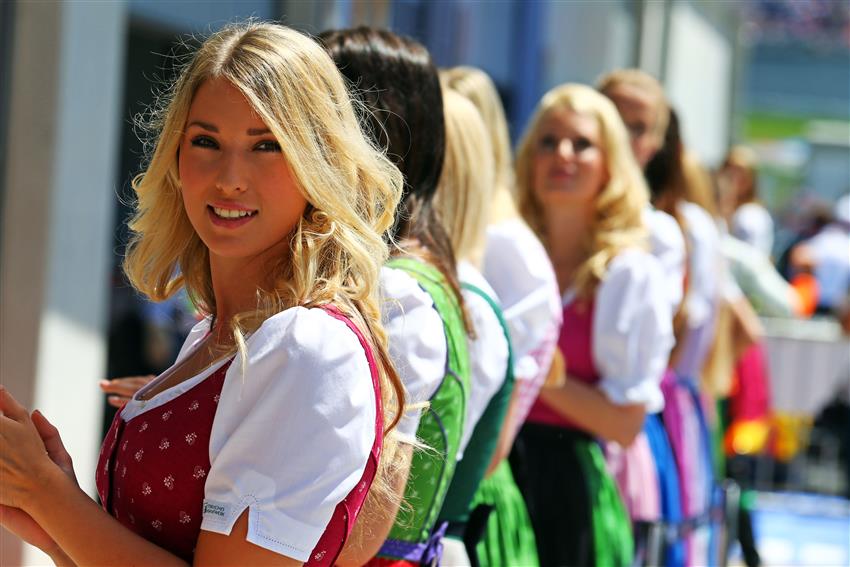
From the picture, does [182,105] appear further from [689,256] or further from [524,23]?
[524,23]

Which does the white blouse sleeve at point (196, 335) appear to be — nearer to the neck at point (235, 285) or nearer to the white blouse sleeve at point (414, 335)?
the neck at point (235, 285)

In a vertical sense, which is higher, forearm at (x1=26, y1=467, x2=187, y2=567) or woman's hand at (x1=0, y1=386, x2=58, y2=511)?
woman's hand at (x1=0, y1=386, x2=58, y2=511)

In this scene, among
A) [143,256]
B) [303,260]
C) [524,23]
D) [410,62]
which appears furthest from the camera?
[524,23]

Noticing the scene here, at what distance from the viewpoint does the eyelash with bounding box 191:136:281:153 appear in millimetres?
1585

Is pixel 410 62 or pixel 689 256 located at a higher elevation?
pixel 410 62

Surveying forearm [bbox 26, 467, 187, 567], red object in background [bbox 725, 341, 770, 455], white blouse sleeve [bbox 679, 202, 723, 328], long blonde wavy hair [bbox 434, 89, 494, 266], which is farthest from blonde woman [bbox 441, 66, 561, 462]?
red object in background [bbox 725, 341, 770, 455]

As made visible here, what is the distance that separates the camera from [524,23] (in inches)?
367

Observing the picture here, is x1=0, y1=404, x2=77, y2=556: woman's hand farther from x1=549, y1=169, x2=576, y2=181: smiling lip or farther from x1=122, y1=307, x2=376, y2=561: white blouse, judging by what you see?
x1=549, y1=169, x2=576, y2=181: smiling lip

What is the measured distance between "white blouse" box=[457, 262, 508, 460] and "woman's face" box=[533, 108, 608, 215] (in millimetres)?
1256

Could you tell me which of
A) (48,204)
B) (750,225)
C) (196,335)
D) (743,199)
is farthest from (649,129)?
(743,199)

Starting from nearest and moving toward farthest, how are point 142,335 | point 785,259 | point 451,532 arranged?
point 451,532
point 142,335
point 785,259

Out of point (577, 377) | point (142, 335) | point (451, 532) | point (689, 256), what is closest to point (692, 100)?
point (142, 335)

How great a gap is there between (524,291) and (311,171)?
51.2 inches

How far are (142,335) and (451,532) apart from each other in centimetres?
414
